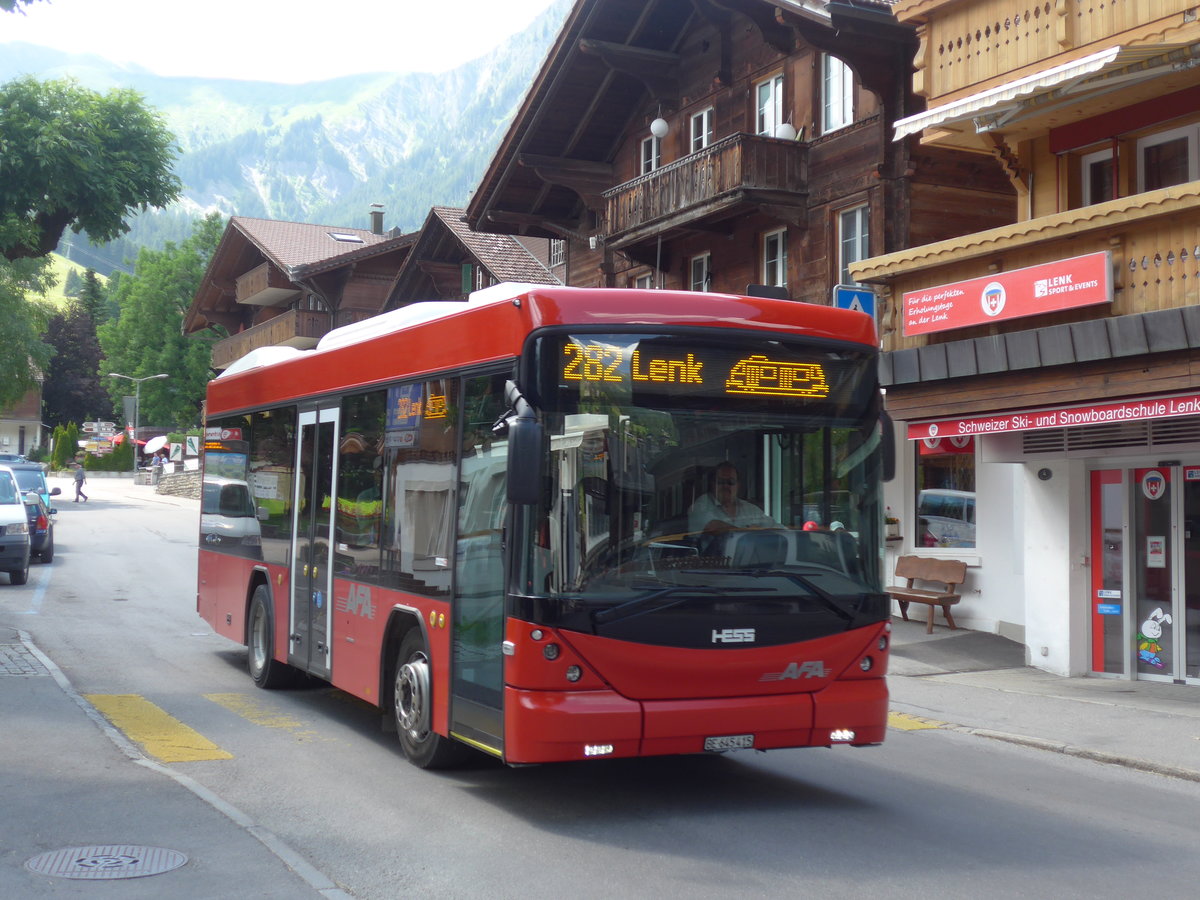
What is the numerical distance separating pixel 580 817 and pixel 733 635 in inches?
51.3

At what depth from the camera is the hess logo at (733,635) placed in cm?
731

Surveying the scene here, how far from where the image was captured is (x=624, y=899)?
5816 mm

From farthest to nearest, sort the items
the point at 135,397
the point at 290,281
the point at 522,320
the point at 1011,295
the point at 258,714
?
the point at 135,397, the point at 290,281, the point at 1011,295, the point at 258,714, the point at 522,320

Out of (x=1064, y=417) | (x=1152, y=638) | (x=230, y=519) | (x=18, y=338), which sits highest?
(x=18, y=338)

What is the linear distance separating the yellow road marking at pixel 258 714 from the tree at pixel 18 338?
1841 inches

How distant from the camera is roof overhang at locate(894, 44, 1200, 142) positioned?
1343 cm

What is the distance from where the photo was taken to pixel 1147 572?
14508 millimetres

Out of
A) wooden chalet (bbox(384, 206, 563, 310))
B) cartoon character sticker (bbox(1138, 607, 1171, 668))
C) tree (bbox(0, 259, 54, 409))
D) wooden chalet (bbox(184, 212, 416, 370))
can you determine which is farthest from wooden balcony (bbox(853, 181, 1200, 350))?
tree (bbox(0, 259, 54, 409))

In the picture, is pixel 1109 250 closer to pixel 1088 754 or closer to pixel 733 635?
pixel 1088 754

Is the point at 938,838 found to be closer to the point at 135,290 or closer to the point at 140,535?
the point at 140,535

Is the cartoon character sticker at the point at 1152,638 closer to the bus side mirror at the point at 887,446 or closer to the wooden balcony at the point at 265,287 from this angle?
the bus side mirror at the point at 887,446

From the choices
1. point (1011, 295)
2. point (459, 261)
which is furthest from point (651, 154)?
point (1011, 295)

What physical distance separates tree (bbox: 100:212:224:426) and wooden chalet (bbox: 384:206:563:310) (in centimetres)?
5261

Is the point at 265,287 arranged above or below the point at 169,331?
below
